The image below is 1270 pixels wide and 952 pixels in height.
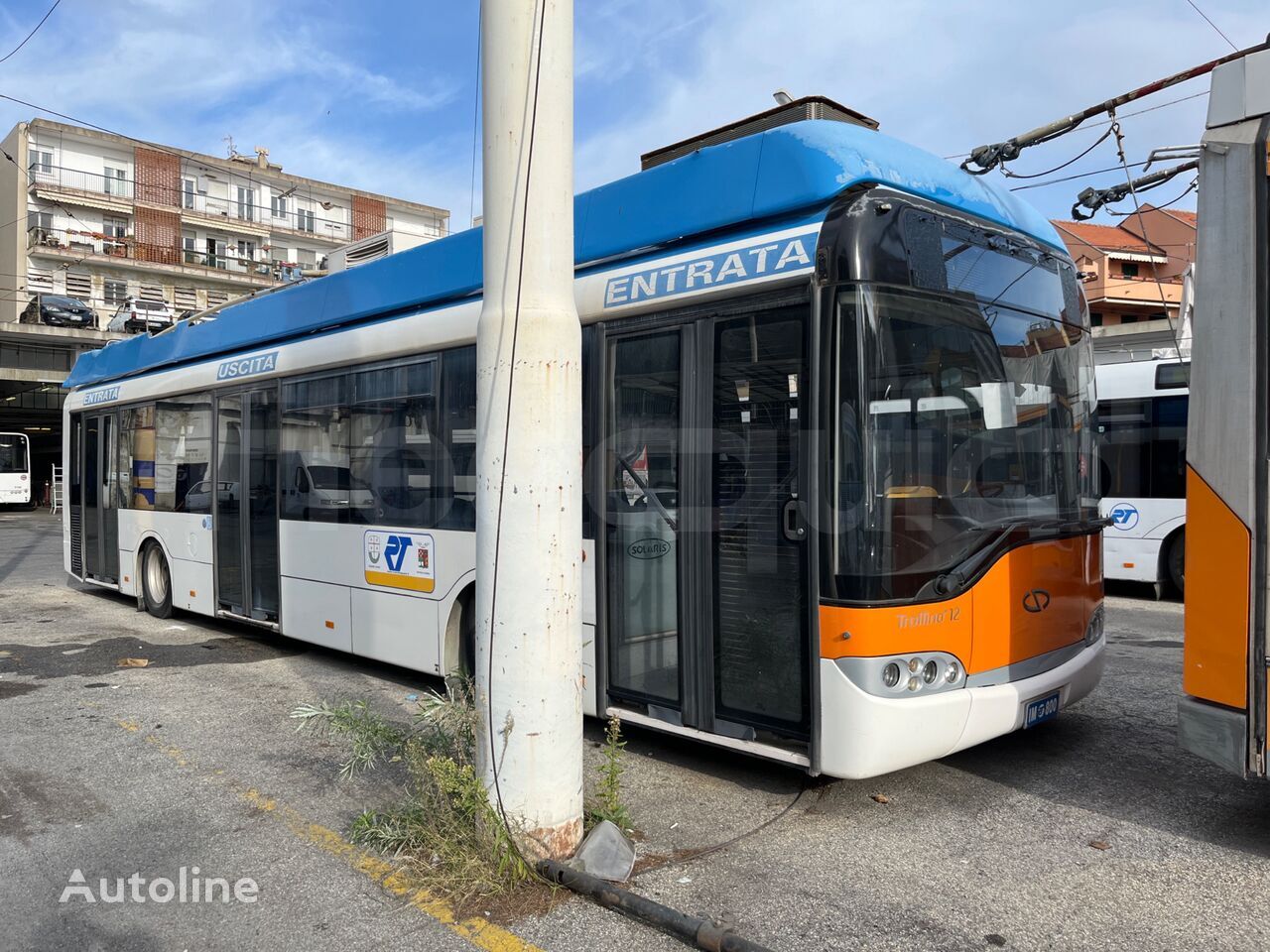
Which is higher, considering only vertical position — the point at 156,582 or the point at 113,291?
the point at 113,291

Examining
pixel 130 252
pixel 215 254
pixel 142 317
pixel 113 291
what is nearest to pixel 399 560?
pixel 142 317

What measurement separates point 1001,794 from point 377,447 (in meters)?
4.85

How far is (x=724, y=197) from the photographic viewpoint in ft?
16.8

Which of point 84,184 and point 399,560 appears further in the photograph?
point 84,184

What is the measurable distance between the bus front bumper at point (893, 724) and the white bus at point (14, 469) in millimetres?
43623

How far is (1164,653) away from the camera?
873 centimetres

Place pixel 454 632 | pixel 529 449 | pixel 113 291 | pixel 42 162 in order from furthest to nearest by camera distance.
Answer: pixel 113 291 → pixel 42 162 → pixel 454 632 → pixel 529 449

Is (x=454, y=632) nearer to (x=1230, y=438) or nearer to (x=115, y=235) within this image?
(x=1230, y=438)

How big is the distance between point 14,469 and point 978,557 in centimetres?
4414

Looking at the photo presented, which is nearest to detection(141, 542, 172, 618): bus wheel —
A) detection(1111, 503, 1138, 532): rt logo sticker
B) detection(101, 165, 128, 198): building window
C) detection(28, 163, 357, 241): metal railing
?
detection(1111, 503, 1138, 532): rt logo sticker

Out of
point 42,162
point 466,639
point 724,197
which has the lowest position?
point 466,639

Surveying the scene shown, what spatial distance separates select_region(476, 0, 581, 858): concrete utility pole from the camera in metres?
3.95

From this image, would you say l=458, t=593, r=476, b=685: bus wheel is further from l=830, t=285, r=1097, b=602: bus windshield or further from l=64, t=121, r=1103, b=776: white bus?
l=830, t=285, r=1097, b=602: bus windshield

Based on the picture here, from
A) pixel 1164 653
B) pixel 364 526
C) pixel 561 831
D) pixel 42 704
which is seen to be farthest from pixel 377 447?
pixel 1164 653
